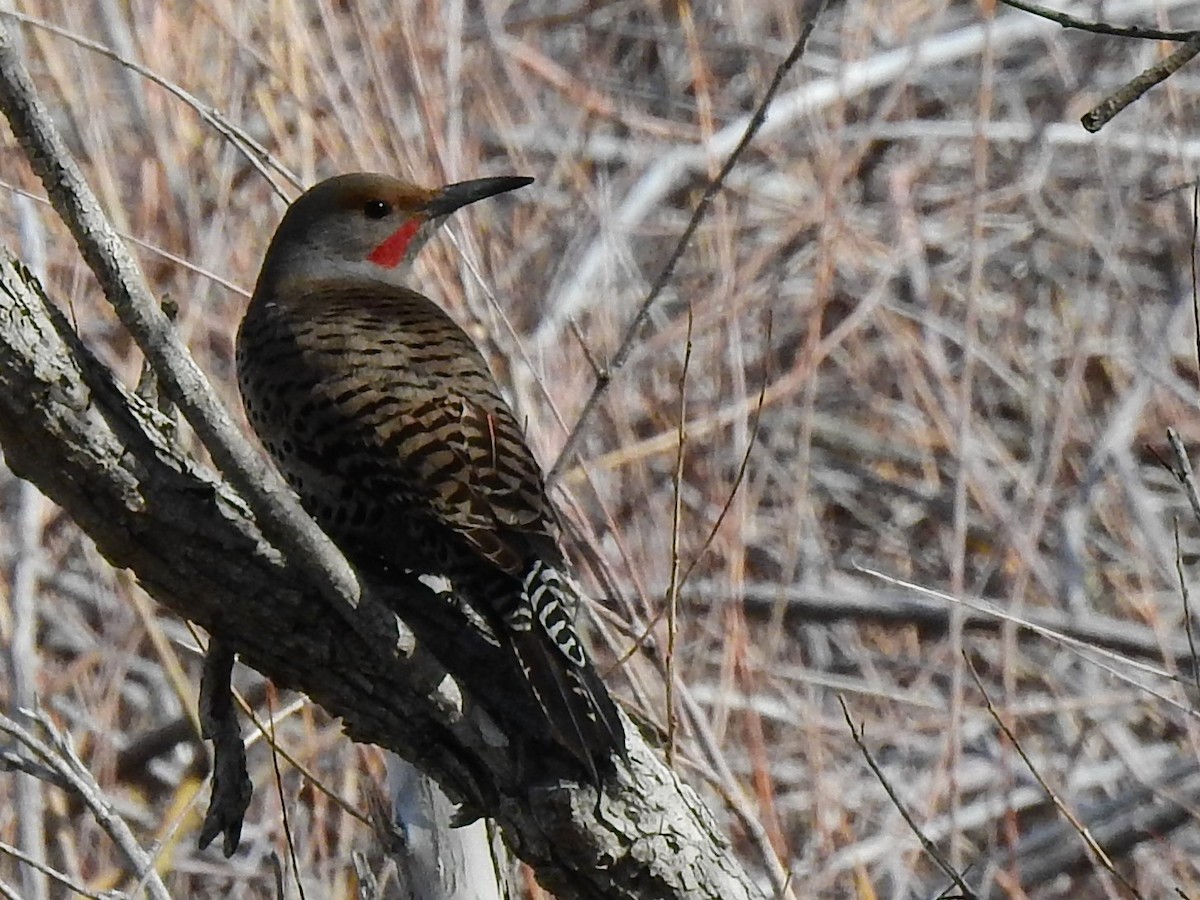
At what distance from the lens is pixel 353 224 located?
423cm

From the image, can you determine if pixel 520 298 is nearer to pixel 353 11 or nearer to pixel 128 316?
pixel 353 11

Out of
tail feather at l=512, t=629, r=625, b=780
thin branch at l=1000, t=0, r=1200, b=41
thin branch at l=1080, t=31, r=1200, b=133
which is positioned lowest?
tail feather at l=512, t=629, r=625, b=780

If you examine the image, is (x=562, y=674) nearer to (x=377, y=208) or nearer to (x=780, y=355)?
(x=377, y=208)

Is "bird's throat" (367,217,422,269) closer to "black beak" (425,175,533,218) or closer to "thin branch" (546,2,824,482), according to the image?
"black beak" (425,175,533,218)

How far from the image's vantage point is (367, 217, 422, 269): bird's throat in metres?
4.21

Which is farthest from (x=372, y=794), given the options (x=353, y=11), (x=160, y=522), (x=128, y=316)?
(x=353, y=11)

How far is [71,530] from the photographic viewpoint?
5773 millimetres

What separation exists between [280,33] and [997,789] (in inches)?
120

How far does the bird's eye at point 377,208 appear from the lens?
4.20m

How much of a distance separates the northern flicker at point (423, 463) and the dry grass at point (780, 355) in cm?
68

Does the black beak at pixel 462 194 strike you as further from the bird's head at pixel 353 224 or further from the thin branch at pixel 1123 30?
the thin branch at pixel 1123 30

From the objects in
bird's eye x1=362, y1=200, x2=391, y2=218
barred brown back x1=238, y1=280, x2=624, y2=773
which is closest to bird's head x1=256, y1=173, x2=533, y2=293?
bird's eye x1=362, y1=200, x2=391, y2=218

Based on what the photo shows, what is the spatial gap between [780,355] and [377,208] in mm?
2831

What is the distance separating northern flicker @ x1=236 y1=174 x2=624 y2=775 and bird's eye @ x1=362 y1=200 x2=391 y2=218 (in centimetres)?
36
